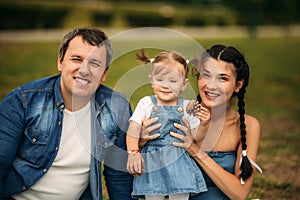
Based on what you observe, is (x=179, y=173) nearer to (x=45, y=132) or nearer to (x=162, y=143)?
(x=162, y=143)

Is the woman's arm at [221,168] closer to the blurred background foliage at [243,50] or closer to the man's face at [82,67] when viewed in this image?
the blurred background foliage at [243,50]

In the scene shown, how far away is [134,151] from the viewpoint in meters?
2.85

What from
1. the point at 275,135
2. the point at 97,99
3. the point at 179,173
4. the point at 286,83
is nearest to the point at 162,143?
the point at 179,173

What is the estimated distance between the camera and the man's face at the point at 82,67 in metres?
2.91

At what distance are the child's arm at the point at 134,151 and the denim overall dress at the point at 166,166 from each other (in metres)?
0.07

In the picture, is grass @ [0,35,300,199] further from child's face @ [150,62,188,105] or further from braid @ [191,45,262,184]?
braid @ [191,45,262,184]

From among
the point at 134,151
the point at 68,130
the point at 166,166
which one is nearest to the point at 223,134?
the point at 166,166

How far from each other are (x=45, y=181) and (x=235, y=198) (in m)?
1.15

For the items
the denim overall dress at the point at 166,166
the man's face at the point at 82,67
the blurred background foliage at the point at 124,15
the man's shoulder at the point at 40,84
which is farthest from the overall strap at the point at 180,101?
the blurred background foliage at the point at 124,15

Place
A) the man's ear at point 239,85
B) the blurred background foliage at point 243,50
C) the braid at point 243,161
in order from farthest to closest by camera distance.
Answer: the blurred background foliage at point 243,50 → the man's ear at point 239,85 → the braid at point 243,161

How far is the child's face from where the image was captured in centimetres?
284

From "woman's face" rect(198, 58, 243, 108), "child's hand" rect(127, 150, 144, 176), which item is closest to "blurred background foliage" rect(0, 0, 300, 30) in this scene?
"woman's face" rect(198, 58, 243, 108)

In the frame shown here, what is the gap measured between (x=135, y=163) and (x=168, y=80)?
495 millimetres

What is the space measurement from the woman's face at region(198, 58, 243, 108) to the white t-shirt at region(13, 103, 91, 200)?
0.70m
